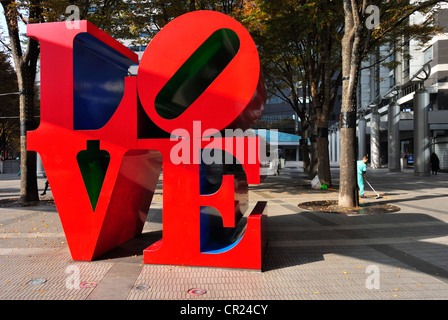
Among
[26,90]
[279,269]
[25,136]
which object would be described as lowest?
[279,269]

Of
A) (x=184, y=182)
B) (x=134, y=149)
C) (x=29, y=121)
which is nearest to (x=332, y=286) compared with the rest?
(x=184, y=182)

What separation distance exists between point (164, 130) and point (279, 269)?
285cm

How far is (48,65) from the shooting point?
587 cm

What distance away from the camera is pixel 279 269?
17.4ft

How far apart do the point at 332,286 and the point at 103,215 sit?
3702 millimetres

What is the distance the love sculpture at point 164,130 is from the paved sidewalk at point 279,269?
420 millimetres

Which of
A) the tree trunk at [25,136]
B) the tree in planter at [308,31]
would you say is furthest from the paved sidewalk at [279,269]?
the tree in planter at [308,31]

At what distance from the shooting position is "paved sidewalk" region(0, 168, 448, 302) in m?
4.36

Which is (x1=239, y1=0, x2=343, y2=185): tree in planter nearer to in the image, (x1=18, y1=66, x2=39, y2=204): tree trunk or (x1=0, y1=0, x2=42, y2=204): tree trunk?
(x1=0, y1=0, x2=42, y2=204): tree trunk

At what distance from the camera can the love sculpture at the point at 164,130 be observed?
17.6 feet

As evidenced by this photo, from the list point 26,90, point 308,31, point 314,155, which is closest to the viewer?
point 26,90
